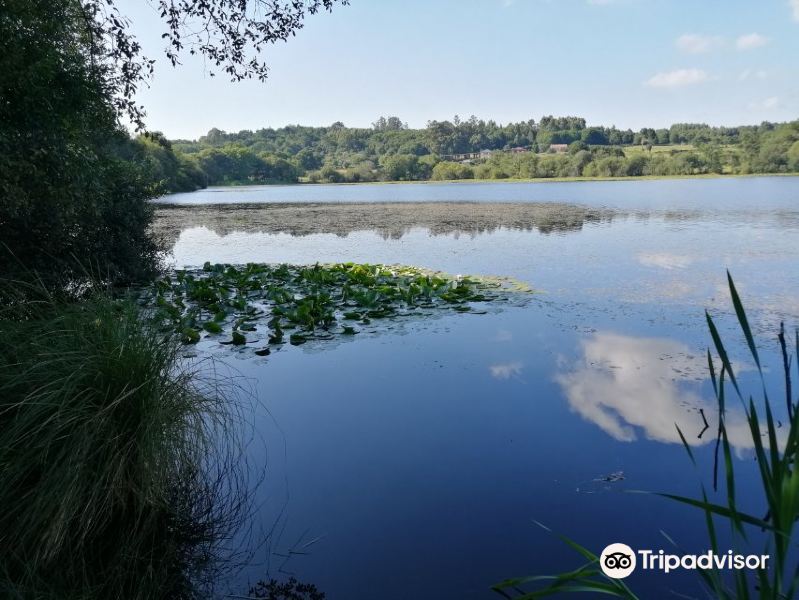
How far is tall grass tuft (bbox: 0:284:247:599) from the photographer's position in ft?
8.30

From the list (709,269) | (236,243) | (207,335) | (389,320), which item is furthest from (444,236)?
(207,335)

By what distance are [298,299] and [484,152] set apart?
3782 inches

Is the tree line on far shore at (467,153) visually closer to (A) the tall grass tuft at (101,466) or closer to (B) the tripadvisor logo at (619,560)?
(A) the tall grass tuft at (101,466)

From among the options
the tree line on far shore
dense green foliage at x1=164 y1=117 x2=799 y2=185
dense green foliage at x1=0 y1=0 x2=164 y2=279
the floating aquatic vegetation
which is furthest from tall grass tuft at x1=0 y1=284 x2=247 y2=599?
dense green foliage at x1=164 y1=117 x2=799 y2=185

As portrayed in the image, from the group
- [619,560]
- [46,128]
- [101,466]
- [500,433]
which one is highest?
[46,128]

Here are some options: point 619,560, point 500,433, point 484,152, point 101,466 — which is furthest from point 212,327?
point 484,152

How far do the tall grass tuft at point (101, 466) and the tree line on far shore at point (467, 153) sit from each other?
5481mm

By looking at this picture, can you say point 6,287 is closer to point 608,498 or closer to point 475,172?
point 608,498

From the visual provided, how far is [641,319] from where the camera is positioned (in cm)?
731

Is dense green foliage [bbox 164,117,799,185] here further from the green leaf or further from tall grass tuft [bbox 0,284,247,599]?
tall grass tuft [bbox 0,284,247,599]

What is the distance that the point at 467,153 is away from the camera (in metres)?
98.1

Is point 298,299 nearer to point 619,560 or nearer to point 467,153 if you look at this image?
point 619,560

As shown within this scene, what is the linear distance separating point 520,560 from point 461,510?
507 millimetres

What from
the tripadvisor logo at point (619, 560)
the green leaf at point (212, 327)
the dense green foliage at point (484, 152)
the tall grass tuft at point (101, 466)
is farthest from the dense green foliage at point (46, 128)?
the dense green foliage at point (484, 152)
